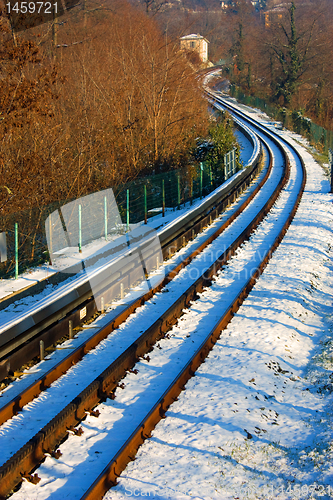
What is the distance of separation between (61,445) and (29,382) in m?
1.69

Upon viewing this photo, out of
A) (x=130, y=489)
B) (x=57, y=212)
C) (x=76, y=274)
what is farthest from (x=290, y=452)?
(x=57, y=212)

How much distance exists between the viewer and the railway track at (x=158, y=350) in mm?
5344

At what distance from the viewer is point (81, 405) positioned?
636 centimetres

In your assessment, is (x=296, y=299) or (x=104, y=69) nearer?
(x=296, y=299)

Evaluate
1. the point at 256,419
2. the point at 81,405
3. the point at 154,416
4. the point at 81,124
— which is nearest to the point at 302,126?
the point at 81,124

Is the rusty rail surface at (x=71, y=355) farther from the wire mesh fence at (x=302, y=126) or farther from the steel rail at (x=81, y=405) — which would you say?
the wire mesh fence at (x=302, y=126)

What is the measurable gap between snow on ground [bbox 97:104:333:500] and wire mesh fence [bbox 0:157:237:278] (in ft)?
20.3

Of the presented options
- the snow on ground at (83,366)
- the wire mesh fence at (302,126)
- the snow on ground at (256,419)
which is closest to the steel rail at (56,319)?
the snow on ground at (83,366)

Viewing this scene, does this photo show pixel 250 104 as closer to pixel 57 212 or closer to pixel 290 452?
pixel 57 212

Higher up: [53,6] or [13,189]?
[53,6]

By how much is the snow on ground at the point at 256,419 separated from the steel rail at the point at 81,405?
105 cm

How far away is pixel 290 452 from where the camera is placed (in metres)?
5.68

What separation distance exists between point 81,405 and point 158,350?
7.20 feet

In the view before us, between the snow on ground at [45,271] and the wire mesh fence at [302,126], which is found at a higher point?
the wire mesh fence at [302,126]
